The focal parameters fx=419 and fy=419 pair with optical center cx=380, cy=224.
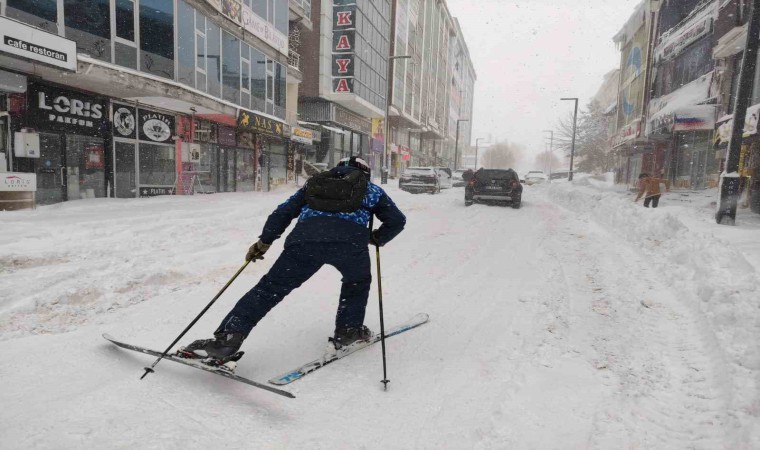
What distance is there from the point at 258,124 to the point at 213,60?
348 centimetres

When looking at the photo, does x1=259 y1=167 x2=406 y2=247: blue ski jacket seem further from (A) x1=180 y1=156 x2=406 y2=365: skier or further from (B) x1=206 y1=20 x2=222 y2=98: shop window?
(B) x1=206 y1=20 x2=222 y2=98: shop window

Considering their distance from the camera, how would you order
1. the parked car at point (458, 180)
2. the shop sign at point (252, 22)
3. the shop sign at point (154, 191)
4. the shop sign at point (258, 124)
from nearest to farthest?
the shop sign at point (154, 191), the shop sign at point (252, 22), the shop sign at point (258, 124), the parked car at point (458, 180)

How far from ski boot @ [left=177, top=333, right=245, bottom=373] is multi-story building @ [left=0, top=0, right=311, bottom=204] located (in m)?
9.83

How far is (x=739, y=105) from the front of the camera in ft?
26.6

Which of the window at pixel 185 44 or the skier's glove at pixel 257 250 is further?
the window at pixel 185 44

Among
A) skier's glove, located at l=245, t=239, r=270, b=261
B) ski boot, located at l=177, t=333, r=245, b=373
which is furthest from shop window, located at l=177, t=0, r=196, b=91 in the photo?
ski boot, located at l=177, t=333, r=245, b=373

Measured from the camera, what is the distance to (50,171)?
11672 millimetres

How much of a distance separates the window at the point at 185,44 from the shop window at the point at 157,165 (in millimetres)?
2631

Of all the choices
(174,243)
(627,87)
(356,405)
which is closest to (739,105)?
(356,405)

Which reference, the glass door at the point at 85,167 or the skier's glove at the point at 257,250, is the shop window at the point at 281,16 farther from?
the skier's glove at the point at 257,250

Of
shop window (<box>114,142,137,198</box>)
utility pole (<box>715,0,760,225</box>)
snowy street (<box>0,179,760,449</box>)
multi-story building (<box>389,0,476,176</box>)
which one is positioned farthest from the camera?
multi-story building (<box>389,0,476,176</box>)

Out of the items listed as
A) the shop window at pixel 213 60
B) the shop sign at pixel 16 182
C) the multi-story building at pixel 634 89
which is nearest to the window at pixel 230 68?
the shop window at pixel 213 60

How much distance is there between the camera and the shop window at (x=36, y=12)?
9984mm

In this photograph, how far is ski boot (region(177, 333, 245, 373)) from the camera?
262 cm
